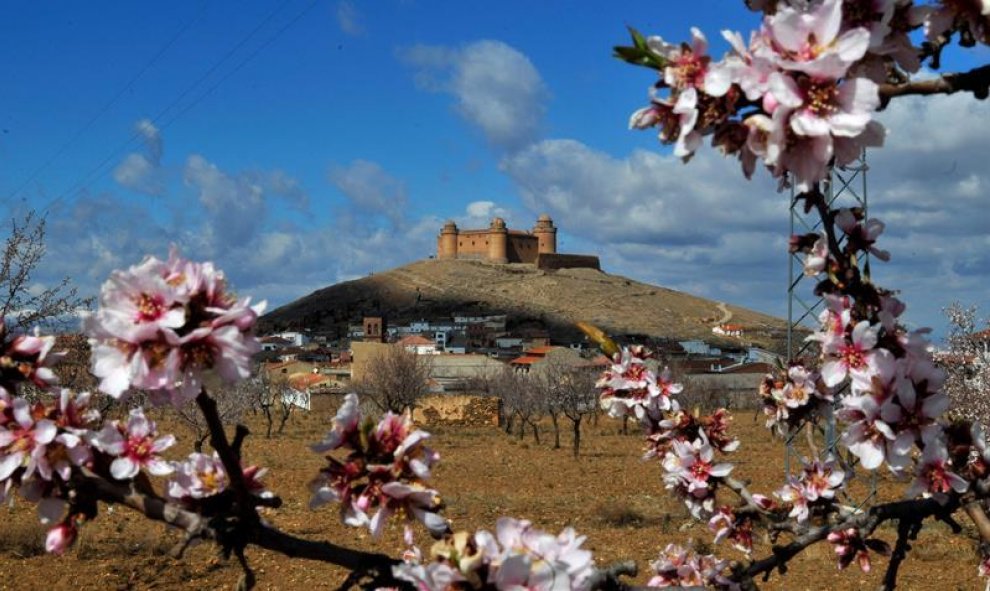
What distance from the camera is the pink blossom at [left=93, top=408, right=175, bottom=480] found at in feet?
5.19

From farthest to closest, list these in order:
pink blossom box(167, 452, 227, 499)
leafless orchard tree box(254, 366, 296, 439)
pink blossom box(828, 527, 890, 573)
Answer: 1. leafless orchard tree box(254, 366, 296, 439)
2. pink blossom box(828, 527, 890, 573)
3. pink blossom box(167, 452, 227, 499)

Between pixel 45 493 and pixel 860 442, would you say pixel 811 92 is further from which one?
pixel 45 493

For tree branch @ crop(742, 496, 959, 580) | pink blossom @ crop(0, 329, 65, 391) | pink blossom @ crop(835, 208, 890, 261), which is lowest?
tree branch @ crop(742, 496, 959, 580)

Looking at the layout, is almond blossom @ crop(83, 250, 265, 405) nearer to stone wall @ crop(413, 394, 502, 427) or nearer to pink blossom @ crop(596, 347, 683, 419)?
pink blossom @ crop(596, 347, 683, 419)

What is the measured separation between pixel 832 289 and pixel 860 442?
0.36 meters

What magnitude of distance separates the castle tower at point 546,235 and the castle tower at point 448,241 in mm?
13587

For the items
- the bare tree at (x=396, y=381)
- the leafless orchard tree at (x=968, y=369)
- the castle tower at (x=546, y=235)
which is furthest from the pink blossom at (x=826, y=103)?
the castle tower at (x=546, y=235)

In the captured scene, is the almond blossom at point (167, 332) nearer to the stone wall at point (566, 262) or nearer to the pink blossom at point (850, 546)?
the pink blossom at point (850, 546)

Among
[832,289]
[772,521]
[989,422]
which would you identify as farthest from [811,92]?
[989,422]

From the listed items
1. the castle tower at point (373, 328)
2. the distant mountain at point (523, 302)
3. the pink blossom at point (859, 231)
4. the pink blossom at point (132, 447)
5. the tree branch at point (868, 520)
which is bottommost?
the tree branch at point (868, 520)

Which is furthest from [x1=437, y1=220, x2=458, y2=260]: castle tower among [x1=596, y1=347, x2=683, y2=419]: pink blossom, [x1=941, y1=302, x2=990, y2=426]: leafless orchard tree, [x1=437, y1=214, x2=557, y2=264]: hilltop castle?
[x1=596, y1=347, x2=683, y2=419]: pink blossom

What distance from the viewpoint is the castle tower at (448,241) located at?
479ft

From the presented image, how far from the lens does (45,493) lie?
1.58 m

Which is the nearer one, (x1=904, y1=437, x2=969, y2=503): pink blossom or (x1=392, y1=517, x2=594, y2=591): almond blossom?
(x1=392, y1=517, x2=594, y2=591): almond blossom
